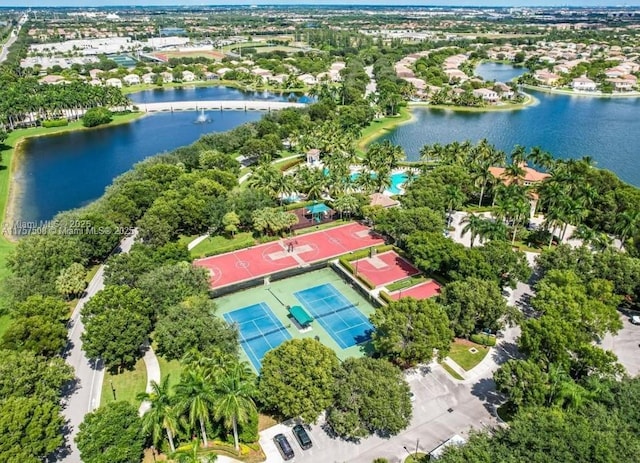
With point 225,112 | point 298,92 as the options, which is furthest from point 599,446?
point 298,92

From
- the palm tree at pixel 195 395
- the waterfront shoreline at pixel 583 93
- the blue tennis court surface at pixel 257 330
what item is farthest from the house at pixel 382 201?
the waterfront shoreline at pixel 583 93

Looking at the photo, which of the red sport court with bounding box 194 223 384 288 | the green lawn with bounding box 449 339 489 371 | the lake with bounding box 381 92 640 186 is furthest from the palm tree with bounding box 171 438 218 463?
the lake with bounding box 381 92 640 186

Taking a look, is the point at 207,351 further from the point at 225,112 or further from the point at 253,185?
the point at 225,112

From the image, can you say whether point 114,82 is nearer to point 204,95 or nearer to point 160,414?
point 204,95

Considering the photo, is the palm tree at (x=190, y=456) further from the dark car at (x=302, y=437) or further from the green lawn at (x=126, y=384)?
the green lawn at (x=126, y=384)

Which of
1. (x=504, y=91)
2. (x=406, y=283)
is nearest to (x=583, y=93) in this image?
(x=504, y=91)

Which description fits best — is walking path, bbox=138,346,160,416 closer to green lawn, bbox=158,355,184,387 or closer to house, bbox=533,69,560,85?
green lawn, bbox=158,355,184,387
